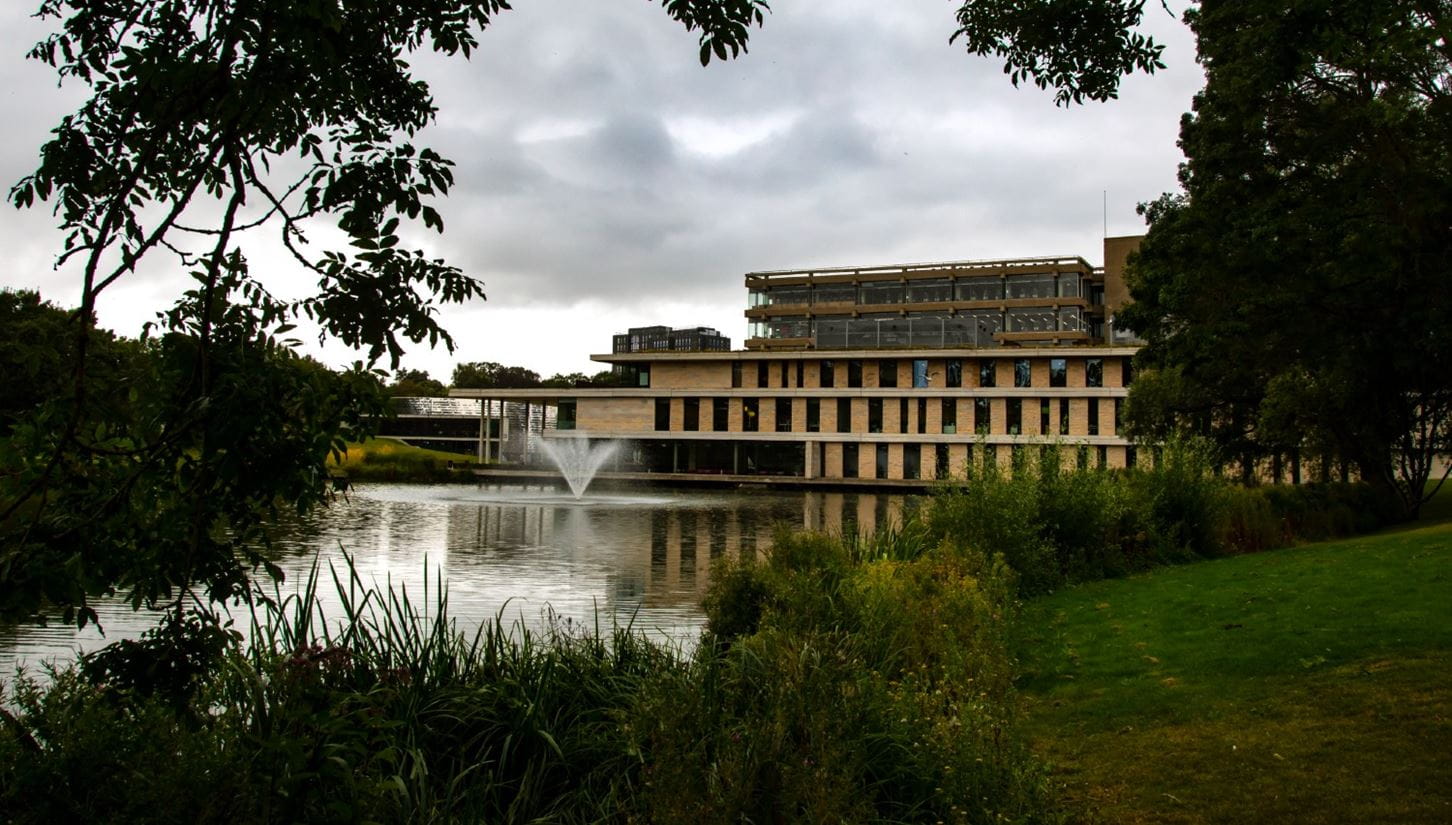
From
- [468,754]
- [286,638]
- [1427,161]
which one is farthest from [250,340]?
[1427,161]

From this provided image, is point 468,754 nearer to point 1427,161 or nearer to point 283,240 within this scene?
point 283,240

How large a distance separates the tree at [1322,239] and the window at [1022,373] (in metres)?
34.1

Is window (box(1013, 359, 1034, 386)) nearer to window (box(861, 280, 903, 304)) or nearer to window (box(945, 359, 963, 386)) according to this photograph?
window (box(945, 359, 963, 386))

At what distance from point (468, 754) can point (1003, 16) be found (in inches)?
244

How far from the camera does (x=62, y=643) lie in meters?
9.97

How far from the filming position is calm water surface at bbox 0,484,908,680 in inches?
444

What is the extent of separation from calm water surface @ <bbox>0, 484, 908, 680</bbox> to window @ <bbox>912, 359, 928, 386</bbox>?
2233 centimetres

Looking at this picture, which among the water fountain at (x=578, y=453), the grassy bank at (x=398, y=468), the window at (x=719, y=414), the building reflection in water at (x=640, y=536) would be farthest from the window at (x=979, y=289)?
the building reflection in water at (x=640, y=536)

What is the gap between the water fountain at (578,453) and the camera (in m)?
61.1

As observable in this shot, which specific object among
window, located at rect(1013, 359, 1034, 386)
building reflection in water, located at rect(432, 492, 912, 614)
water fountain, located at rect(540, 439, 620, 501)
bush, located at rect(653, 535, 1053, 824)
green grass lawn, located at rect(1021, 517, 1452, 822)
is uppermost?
window, located at rect(1013, 359, 1034, 386)

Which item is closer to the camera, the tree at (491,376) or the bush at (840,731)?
the bush at (840,731)

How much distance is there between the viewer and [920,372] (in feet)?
200

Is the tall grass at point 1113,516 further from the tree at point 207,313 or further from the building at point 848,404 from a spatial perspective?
the building at point 848,404

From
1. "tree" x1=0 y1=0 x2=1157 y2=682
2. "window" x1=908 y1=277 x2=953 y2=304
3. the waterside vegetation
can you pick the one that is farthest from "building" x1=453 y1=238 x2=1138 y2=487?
"tree" x1=0 y1=0 x2=1157 y2=682
